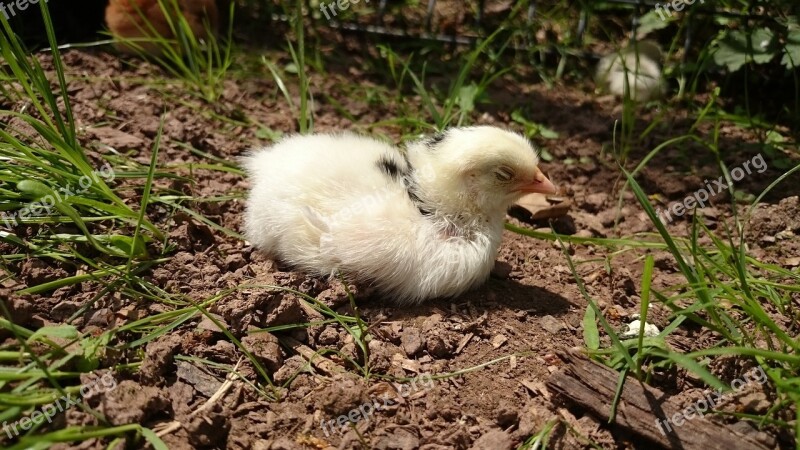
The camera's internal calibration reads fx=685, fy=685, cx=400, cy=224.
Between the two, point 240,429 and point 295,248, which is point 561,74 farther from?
point 240,429

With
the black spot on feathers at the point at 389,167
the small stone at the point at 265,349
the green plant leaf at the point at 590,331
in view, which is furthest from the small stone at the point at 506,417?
the black spot on feathers at the point at 389,167

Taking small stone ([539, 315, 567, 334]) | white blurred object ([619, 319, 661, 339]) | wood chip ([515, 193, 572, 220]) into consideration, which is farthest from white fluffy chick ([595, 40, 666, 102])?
small stone ([539, 315, 567, 334])

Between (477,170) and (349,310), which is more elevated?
(477,170)

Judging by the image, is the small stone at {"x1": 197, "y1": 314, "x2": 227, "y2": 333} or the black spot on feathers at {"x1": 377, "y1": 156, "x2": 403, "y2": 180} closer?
the small stone at {"x1": 197, "y1": 314, "x2": 227, "y2": 333}

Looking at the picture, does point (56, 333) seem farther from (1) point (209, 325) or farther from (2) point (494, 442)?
(2) point (494, 442)

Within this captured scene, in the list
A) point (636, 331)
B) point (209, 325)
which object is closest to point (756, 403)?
point (636, 331)

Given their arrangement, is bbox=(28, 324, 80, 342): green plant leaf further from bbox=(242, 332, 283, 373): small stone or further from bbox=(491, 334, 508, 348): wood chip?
bbox=(491, 334, 508, 348): wood chip

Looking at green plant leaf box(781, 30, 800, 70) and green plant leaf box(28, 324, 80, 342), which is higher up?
green plant leaf box(781, 30, 800, 70)

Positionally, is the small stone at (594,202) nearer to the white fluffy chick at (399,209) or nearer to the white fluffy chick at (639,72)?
the white fluffy chick at (399,209)

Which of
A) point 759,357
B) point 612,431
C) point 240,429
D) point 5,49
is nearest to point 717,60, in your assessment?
point 759,357
